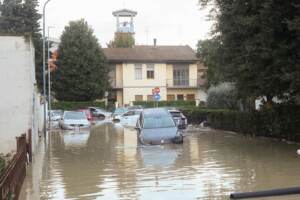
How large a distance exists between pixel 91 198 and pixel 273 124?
16.6 meters

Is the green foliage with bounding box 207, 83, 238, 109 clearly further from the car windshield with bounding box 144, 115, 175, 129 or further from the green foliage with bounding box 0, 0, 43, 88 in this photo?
the car windshield with bounding box 144, 115, 175, 129

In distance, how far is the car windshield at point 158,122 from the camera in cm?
2755

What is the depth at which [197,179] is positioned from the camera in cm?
1539

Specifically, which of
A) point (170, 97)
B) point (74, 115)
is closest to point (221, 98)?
point (74, 115)

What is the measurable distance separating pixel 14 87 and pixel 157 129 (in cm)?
→ 745

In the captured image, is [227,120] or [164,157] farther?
[227,120]

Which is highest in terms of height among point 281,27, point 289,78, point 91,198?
point 281,27

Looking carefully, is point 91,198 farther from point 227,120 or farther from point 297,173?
point 227,120

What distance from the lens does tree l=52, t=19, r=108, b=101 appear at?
72875 mm

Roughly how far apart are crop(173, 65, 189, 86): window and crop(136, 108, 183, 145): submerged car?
2096 inches

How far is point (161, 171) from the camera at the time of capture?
56.4ft

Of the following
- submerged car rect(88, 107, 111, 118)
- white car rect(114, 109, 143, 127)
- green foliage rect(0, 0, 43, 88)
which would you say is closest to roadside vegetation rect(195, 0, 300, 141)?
white car rect(114, 109, 143, 127)

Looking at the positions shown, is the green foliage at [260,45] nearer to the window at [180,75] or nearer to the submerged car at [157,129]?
the submerged car at [157,129]

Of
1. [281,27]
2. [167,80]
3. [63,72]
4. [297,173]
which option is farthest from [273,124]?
[167,80]
